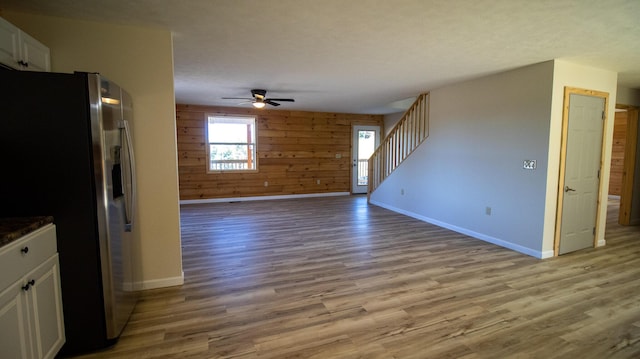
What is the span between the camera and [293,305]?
8.79 feet

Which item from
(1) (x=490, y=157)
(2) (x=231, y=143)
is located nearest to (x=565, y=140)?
(1) (x=490, y=157)

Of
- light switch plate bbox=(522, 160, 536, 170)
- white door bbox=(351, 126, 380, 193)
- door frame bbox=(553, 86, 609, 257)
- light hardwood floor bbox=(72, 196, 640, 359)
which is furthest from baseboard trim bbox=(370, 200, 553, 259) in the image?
white door bbox=(351, 126, 380, 193)

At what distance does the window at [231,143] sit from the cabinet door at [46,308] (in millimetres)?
6095

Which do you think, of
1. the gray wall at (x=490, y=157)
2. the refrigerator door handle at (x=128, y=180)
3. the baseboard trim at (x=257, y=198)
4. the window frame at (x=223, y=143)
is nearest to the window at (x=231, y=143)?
the window frame at (x=223, y=143)

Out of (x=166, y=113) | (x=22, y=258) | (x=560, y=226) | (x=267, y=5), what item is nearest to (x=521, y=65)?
(x=560, y=226)

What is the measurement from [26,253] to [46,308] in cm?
40

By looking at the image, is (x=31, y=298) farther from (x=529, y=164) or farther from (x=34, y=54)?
(x=529, y=164)

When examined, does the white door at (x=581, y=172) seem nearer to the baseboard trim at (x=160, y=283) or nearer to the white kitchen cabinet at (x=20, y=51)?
the baseboard trim at (x=160, y=283)

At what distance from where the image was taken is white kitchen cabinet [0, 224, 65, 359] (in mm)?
1428

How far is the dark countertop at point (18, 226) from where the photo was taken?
4.79 ft

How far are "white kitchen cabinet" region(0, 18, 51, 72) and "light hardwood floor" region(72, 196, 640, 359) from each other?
2.03 m

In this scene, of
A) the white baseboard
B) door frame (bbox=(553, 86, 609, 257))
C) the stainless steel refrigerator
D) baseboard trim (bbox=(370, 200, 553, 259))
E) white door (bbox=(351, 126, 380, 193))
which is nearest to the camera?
the stainless steel refrigerator

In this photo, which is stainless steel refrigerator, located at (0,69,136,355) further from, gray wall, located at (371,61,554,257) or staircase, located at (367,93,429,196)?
staircase, located at (367,93,429,196)

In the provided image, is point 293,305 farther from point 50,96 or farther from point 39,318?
point 50,96
